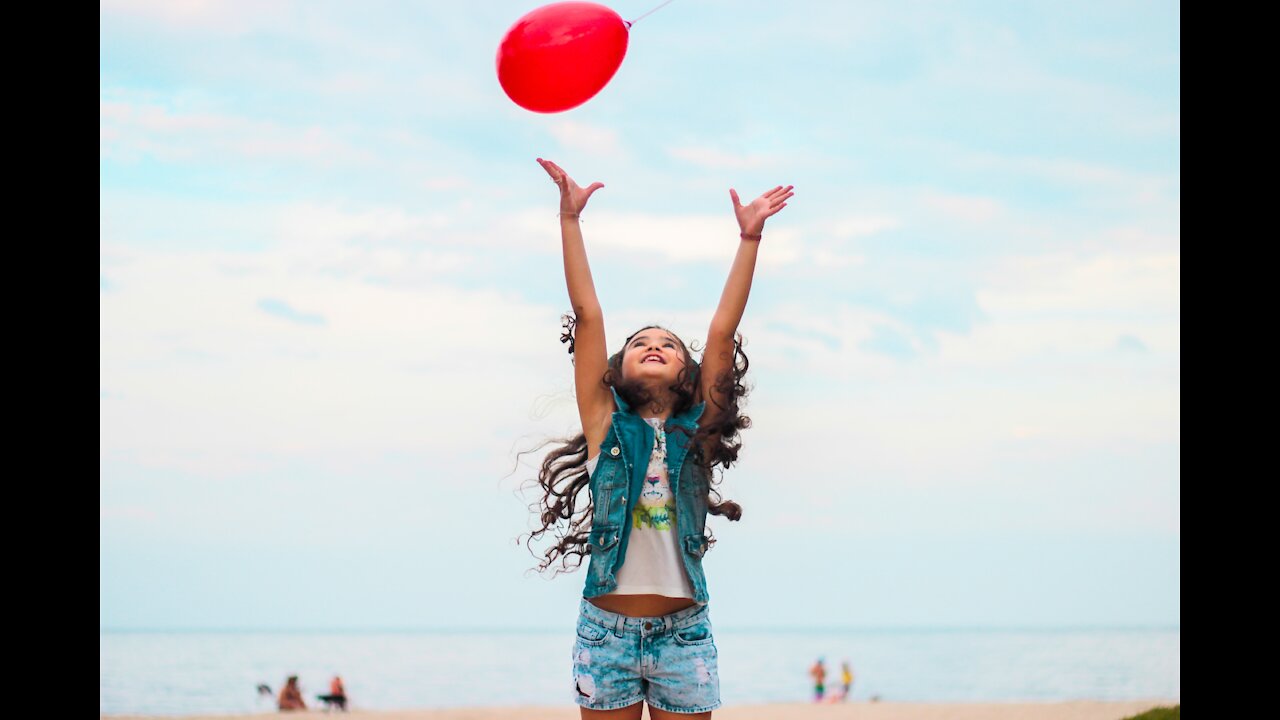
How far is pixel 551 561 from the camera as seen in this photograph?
3877 mm

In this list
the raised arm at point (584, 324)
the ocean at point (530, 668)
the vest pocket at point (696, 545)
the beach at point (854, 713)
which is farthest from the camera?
the ocean at point (530, 668)

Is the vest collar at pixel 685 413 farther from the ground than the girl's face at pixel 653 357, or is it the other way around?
the girl's face at pixel 653 357

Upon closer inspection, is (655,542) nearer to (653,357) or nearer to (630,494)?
(630,494)

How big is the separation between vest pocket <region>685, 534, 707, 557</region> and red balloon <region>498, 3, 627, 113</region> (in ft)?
4.56

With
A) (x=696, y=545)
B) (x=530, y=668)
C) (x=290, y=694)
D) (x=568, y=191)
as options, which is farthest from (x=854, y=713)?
(x=530, y=668)

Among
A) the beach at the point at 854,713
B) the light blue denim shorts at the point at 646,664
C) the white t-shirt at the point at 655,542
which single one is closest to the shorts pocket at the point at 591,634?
the light blue denim shorts at the point at 646,664

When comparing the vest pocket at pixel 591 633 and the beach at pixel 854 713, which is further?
the beach at pixel 854 713

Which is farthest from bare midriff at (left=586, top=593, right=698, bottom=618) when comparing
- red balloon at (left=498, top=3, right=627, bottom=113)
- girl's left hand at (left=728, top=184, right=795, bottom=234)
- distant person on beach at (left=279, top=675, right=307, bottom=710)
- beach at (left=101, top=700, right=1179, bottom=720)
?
distant person on beach at (left=279, top=675, right=307, bottom=710)

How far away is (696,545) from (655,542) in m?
0.12

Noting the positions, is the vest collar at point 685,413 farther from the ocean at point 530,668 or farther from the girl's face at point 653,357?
the ocean at point 530,668

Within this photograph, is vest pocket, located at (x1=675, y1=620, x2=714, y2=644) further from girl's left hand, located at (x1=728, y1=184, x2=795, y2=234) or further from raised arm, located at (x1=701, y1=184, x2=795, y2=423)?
girl's left hand, located at (x1=728, y1=184, x2=795, y2=234)

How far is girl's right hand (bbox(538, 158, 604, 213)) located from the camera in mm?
3791

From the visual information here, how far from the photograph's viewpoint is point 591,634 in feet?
11.7

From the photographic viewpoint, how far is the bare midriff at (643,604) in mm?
3588
